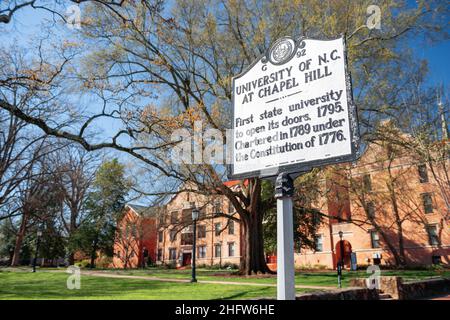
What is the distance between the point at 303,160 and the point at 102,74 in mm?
15027

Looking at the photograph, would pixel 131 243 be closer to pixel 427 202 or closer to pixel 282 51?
pixel 427 202

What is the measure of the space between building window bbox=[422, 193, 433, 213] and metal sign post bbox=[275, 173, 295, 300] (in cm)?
3613

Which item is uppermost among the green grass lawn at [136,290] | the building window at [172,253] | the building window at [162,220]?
the building window at [162,220]

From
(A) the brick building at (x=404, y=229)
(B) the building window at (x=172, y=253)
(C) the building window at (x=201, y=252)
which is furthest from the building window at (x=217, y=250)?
(A) the brick building at (x=404, y=229)

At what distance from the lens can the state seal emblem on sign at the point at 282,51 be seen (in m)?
5.37

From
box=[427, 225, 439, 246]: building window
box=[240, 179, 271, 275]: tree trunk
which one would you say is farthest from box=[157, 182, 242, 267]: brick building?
box=[240, 179, 271, 275]: tree trunk

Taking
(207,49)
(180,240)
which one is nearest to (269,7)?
(207,49)

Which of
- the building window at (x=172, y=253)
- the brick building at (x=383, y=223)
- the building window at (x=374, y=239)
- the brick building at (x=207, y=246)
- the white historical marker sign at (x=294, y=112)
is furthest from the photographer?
the building window at (x=172, y=253)

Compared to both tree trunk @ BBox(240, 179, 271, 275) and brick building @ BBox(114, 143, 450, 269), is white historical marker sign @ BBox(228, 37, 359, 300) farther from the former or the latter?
brick building @ BBox(114, 143, 450, 269)

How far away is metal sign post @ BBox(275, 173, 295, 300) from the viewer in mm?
4527

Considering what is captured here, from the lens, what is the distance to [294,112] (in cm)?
507

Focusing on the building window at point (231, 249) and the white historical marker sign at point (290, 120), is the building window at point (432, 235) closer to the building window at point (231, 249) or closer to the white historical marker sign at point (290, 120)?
the building window at point (231, 249)

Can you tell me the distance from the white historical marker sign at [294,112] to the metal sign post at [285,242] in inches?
9.2
